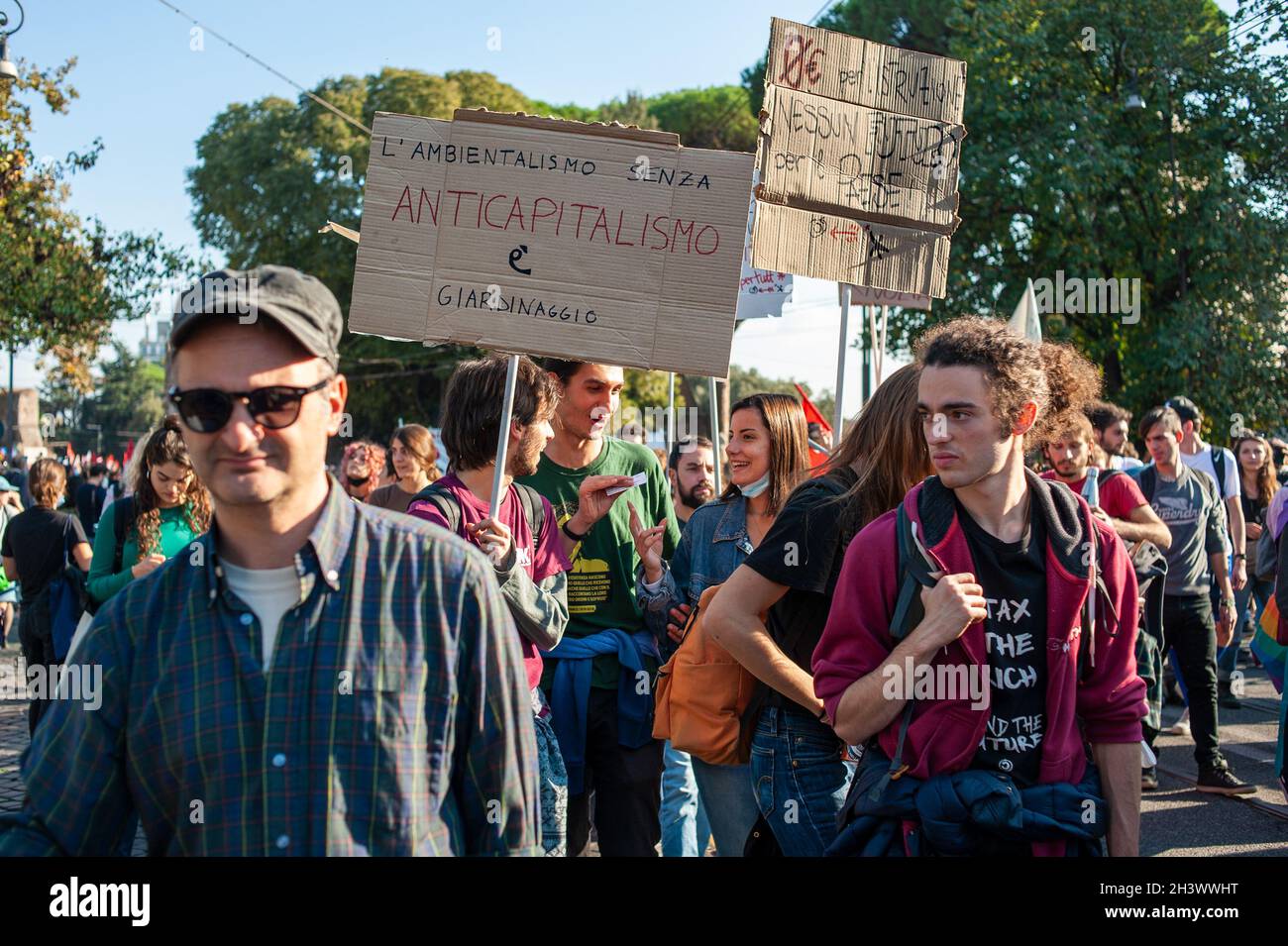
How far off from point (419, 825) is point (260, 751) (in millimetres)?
269

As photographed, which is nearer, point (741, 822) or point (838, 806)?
point (838, 806)

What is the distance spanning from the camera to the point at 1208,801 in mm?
6957

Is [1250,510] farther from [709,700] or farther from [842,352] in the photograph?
[709,700]

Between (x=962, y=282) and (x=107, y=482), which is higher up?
(x=962, y=282)

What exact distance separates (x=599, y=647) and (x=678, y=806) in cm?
80

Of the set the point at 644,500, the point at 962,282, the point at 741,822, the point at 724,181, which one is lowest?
the point at 741,822

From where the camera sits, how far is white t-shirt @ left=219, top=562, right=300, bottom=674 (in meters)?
2.00

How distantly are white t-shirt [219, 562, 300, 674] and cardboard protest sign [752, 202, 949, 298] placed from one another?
2760 mm

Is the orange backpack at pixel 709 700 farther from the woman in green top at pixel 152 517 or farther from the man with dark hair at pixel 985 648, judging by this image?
the woman in green top at pixel 152 517

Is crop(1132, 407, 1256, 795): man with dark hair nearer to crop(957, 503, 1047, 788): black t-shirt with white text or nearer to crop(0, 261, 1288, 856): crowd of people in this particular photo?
crop(0, 261, 1288, 856): crowd of people

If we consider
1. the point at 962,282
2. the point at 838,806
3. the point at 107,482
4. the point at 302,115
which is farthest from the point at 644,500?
the point at 302,115

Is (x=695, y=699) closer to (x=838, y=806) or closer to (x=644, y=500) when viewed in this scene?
(x=838, y=806)

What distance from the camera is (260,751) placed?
191cm

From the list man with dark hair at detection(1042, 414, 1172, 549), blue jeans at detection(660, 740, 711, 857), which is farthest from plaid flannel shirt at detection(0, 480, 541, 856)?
man with dark hair at detection(1042, 414, 1172, 549)
